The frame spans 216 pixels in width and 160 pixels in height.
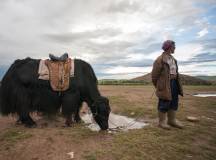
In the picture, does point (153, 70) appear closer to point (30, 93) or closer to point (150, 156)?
point (150, 156)

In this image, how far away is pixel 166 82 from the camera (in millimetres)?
5590

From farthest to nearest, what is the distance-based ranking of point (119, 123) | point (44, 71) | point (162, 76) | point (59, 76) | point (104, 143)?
point (119, 123), point (44, 71), point (59, 76), point (162, 76), point (104, 143)

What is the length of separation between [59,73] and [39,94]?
750 millimetres

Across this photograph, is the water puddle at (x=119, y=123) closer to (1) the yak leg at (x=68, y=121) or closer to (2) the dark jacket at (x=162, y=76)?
(1) the yak leg at (x=68, y=121)

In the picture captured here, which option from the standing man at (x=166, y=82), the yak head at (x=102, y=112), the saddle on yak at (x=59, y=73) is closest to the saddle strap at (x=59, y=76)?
the saddle on yak at (x=59, y=73)

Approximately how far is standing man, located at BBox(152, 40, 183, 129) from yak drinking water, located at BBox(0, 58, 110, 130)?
1.39 meters

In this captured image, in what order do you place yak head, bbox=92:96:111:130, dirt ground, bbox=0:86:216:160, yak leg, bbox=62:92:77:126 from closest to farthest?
dirt ground, bbox=0:86:216:160 < yak head, bbox=92:96:111:130 < yak leg, bbox=62:92:77:126

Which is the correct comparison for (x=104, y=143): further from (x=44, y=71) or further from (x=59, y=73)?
(x=44, y=71)

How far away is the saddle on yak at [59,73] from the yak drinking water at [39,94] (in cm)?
13

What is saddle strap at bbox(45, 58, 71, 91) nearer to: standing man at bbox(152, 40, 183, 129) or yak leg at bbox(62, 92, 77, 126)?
yak leg at bbox(62, 92, 77, 126)

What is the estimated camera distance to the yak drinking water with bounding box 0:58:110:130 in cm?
584

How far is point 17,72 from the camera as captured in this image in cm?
609

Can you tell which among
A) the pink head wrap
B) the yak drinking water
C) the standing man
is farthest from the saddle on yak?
the pink head wrap

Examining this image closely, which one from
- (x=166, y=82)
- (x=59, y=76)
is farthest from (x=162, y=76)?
(x=59, y=76)
